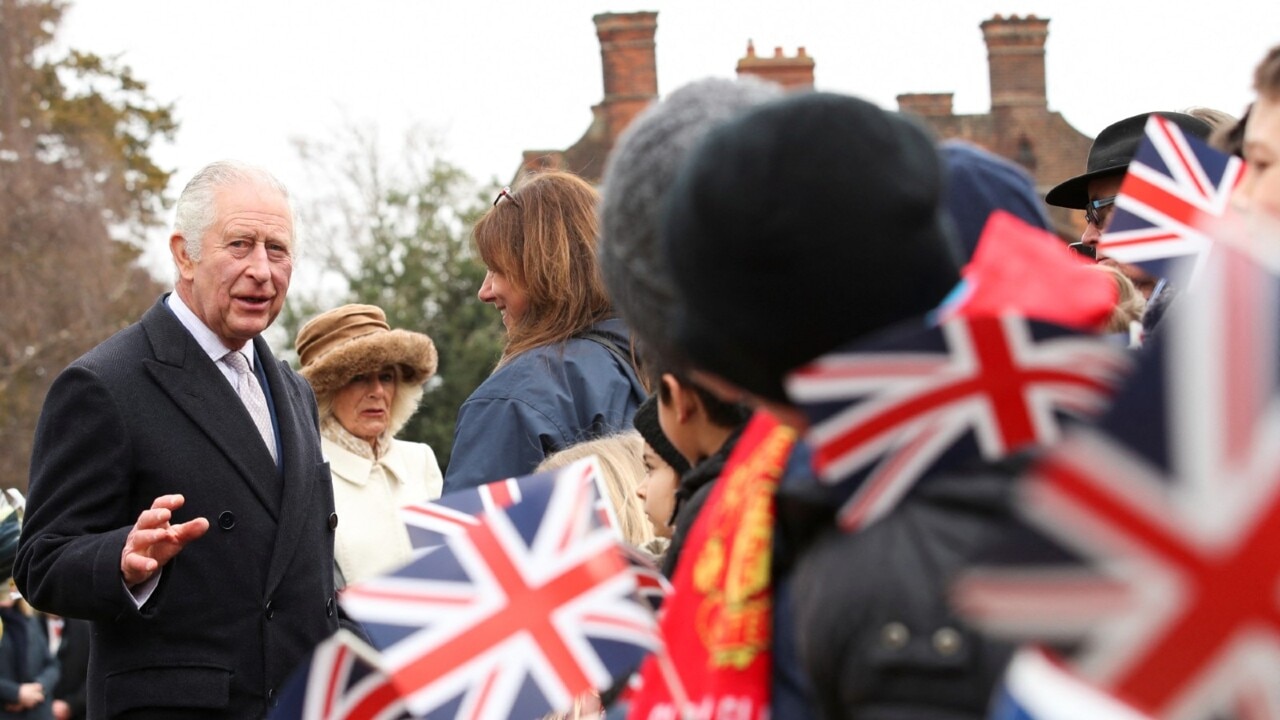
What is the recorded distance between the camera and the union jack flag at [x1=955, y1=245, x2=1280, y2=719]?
3.21 feet

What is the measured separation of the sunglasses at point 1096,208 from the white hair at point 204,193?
2008mm

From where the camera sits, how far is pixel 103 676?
11.4ft

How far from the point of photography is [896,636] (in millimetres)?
1252

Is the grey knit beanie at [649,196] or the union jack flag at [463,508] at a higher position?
the grey knit beanie at [649,196]

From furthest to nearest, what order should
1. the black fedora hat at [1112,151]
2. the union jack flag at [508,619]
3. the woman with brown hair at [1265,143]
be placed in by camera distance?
1. the black fedora hat at [1112,151]
2. the union jack flag at [508,619]
3. the woman with brown hair at [1265,143]

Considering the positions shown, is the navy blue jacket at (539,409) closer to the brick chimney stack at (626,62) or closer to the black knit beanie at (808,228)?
the black knit beanie at (808,228)

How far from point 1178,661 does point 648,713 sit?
2.58 feet

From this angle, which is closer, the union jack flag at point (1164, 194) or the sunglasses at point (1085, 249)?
the union jack flag at point (1164, 194)

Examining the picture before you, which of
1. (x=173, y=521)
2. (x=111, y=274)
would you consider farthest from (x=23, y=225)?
(x=173, y=521)

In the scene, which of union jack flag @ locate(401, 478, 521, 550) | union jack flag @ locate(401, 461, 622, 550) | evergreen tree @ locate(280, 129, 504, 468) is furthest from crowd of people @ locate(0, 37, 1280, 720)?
evergreen tree @ locate(280, 129, 504, 468)

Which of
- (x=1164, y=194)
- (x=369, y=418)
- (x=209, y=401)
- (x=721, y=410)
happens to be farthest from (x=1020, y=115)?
(x=721, y=410)

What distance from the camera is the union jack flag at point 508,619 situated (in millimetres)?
1698

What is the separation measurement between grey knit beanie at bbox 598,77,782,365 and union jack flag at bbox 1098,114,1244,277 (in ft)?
1.86

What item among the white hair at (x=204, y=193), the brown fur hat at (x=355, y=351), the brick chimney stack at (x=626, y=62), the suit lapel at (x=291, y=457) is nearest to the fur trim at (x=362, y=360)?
the brown fur hat at (x=355, y=351)
